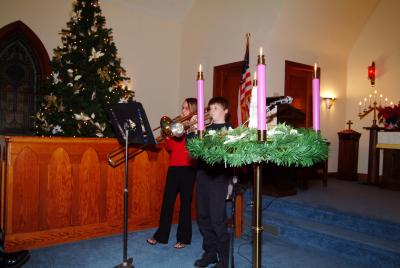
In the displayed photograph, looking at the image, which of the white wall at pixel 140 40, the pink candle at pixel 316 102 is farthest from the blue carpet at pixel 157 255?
the white wall at pixel 140 40

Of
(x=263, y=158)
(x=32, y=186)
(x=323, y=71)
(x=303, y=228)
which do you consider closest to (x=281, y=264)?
(x=303, y=228)

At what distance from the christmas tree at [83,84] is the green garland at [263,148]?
331 cm

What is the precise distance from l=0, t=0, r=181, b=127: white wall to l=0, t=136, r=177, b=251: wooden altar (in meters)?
3.33

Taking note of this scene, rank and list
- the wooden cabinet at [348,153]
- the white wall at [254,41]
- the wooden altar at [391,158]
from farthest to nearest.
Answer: the wooden cabinet at [348,153] → the white wall at [254,41] → the wooden altar at [391,158]

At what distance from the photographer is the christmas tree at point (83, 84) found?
14.1ft

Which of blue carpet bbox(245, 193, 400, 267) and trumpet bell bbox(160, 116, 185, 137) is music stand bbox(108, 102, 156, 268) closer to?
trumpet bell bbox(160, 116, 185, 137)

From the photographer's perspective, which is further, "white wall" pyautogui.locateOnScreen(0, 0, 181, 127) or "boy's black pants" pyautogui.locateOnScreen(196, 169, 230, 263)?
"white wall" pyautogui.locateOnScreen(0, 0, 181, 127)

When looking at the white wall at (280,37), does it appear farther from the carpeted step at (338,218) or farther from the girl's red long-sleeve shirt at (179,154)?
the girl's red long-sleeve shirt at (179,154)

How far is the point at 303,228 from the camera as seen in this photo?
13.4 feet

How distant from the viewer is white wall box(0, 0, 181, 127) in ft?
20.5

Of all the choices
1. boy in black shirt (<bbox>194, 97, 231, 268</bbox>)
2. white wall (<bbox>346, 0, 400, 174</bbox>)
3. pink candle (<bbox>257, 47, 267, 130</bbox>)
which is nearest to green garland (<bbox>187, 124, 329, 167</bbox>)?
pink candle (<bbox>257, 47, 267, 130</bbox>)

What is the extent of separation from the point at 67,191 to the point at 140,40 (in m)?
4.74

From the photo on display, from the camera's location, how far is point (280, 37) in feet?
21.1

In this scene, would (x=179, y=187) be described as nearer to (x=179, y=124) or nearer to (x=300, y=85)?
(x=179, y=124)
